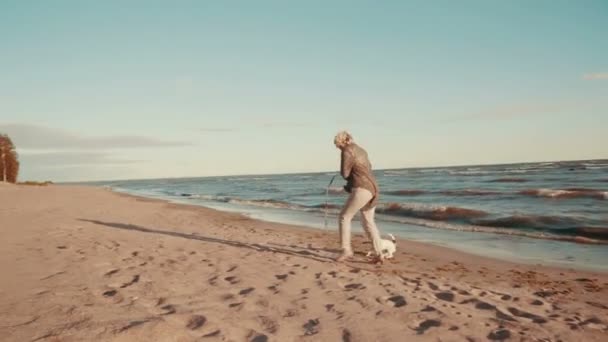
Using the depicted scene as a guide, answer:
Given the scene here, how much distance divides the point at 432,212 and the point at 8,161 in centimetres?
4947

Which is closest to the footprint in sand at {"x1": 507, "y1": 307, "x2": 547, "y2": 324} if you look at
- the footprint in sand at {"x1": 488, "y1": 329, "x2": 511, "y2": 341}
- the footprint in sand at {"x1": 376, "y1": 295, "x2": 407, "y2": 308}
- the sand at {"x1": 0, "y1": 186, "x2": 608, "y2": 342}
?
the sand at {"x1": 0, "y1": 186, "x2": 608, "y2": 342}

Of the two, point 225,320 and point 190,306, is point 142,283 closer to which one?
point 190,306

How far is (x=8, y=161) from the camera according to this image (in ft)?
156

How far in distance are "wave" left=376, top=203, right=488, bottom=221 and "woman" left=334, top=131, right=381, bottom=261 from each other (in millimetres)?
8440

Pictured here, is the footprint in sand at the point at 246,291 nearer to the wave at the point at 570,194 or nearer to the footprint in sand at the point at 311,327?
the footprint in sand at the point at 311,327

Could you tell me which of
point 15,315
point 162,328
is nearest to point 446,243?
point 162,328

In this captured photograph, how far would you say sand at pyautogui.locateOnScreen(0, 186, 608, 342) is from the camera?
11.7 ft

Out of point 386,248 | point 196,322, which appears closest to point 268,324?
point 196,322

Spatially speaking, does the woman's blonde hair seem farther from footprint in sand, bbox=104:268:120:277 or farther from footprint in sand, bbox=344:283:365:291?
footprint in sand, bbox=104:268:120:277

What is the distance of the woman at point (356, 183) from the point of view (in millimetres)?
6461

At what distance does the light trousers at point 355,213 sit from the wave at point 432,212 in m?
8.30

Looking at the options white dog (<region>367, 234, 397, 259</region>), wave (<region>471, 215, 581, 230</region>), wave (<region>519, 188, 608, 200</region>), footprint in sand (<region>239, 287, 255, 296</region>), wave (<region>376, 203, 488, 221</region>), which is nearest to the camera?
footprint in sand (<region>239, 287, 255, 296</region>)

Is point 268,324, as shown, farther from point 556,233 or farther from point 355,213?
point 556,233

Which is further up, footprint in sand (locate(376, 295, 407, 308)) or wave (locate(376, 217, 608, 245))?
footprint in sand (locate(376, 295, 407, 308))
